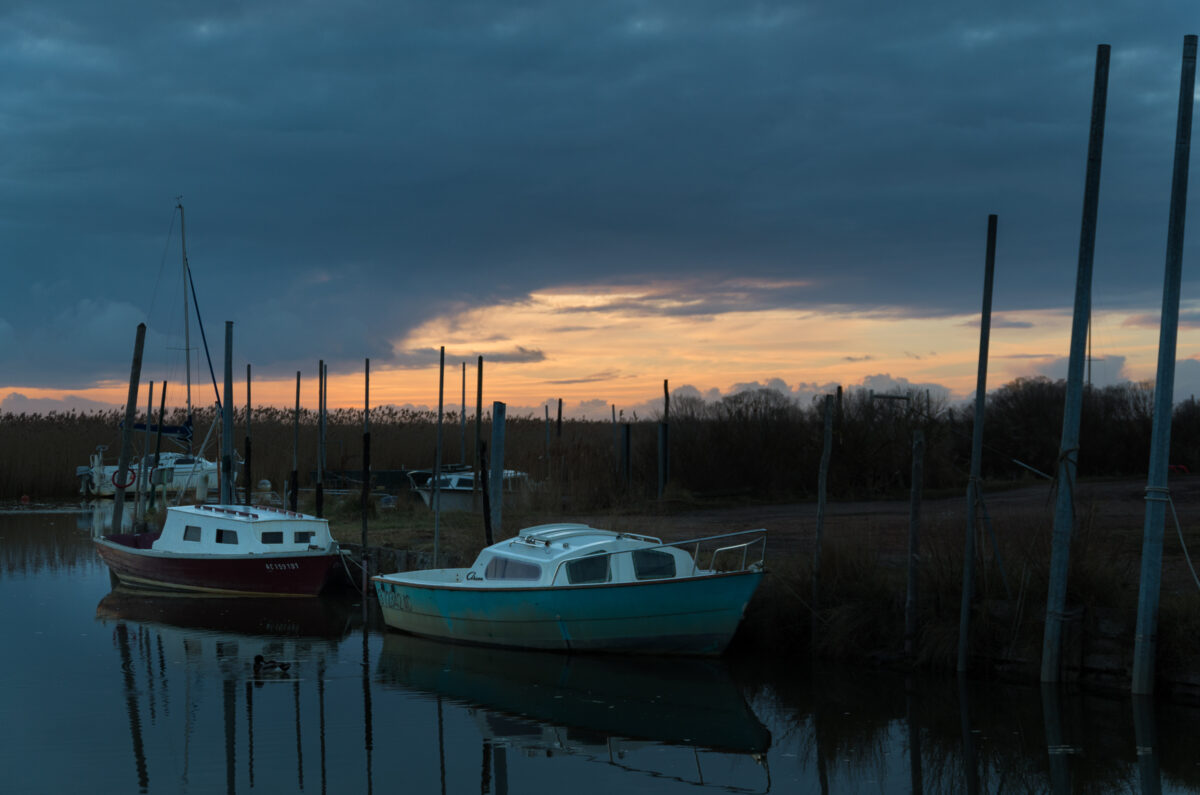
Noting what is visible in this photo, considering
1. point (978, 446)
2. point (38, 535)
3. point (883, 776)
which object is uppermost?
point (978, 446)

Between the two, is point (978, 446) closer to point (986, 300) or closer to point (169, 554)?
point (986, 300)

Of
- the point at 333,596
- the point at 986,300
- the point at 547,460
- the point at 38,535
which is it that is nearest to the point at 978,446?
the point at 986,300

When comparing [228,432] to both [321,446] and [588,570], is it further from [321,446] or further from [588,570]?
[588,570]

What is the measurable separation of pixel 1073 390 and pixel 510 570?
890 centimetres

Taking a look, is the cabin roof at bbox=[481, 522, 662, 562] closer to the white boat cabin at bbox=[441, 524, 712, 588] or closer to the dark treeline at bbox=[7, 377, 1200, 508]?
the white boat cabin at bbox=[441, 524, 712, 588]

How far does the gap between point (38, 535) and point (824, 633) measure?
29.4 meters

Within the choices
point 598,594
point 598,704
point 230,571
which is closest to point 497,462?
point 598,594

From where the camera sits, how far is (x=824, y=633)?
52.3 feet

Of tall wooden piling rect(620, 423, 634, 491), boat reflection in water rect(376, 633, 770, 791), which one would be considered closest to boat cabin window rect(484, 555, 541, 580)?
boat reflection in water rect(376, 633, 770, 791)

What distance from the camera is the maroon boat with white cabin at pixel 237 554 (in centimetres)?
2473

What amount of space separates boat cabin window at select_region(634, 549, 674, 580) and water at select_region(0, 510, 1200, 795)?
4.31 feet

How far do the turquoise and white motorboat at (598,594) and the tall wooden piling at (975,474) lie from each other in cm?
295

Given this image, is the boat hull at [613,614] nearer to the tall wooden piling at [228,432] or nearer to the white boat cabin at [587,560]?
the white boat cabin at [587,560]

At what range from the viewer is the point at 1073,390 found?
42.8ft
